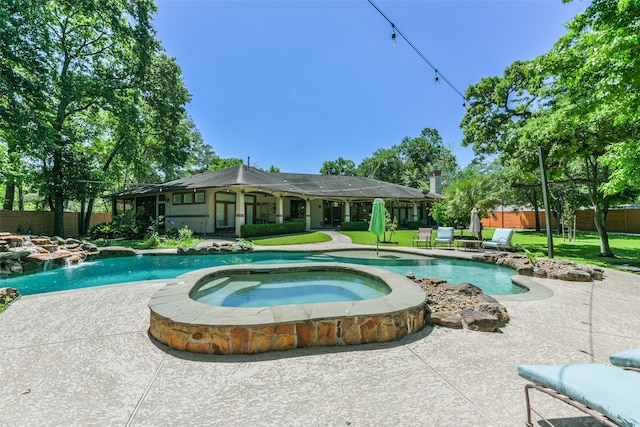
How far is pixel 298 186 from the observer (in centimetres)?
2384

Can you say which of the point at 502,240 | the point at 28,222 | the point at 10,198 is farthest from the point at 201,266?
the point at 10,198

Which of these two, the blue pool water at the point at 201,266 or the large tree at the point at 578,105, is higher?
the large tree at the point at 578,105

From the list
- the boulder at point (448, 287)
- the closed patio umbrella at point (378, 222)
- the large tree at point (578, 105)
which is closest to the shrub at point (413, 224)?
the large tree at point (578, 105)

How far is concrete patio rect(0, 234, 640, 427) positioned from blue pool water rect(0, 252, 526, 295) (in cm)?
361

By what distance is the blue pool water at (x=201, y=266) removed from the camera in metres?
7.24

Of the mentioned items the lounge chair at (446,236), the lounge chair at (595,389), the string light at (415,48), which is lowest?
the lounge chair at (595,389)

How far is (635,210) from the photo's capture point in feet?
65.9

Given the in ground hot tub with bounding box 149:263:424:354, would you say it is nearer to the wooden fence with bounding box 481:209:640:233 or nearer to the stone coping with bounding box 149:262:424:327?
the stone coping with bounding box 149:262:424:327

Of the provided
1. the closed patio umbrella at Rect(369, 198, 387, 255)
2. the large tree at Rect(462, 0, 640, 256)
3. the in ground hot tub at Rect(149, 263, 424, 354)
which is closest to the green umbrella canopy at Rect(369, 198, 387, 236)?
the closed patio umbrella at Rect(369, 198, 387, 255)

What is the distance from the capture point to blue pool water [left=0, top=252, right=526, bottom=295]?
7242 millimetres

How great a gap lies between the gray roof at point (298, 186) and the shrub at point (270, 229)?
2325mm

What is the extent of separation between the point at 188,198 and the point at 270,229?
6.39 metres

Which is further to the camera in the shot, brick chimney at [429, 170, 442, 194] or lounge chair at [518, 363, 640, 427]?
brick chimney at [429, 170, 442, 194]

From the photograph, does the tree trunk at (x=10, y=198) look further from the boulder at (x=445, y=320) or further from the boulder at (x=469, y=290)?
the boulder at (x=469, y=290)
